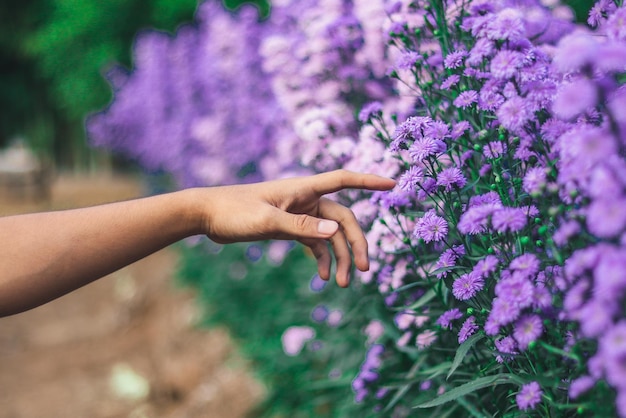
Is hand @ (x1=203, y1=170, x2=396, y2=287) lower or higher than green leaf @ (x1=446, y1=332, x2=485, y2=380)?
higher

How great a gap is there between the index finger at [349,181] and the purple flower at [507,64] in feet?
1.30

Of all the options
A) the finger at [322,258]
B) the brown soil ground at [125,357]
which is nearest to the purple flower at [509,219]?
the finger at [322,258]

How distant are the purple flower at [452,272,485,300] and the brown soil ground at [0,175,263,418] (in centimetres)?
282

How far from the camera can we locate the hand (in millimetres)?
1585

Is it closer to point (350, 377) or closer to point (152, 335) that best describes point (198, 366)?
point (152, 335)

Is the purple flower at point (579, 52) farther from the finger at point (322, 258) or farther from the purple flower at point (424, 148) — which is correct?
the finger at point (322, 258)

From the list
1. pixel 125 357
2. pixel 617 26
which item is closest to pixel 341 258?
pixel 617 26

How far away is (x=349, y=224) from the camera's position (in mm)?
1780

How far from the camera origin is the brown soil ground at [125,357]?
457 cm

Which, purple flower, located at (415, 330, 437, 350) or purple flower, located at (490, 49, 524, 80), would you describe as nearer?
purple flower, located at (490, 49, 524, 80)

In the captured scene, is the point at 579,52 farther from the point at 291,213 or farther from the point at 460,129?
the point at 291,213

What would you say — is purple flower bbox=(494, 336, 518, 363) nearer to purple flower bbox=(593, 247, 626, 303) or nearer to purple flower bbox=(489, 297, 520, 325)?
purple flower bbox=(489, 297, 520, 325)

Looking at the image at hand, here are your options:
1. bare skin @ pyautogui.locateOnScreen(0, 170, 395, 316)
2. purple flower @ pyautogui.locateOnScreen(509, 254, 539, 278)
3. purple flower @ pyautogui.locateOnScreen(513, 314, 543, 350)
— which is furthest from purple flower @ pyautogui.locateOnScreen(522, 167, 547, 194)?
bare skin @ pyautogui.locateOnScreen(0, 170, 395, 316)

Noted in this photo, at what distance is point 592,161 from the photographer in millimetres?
941
